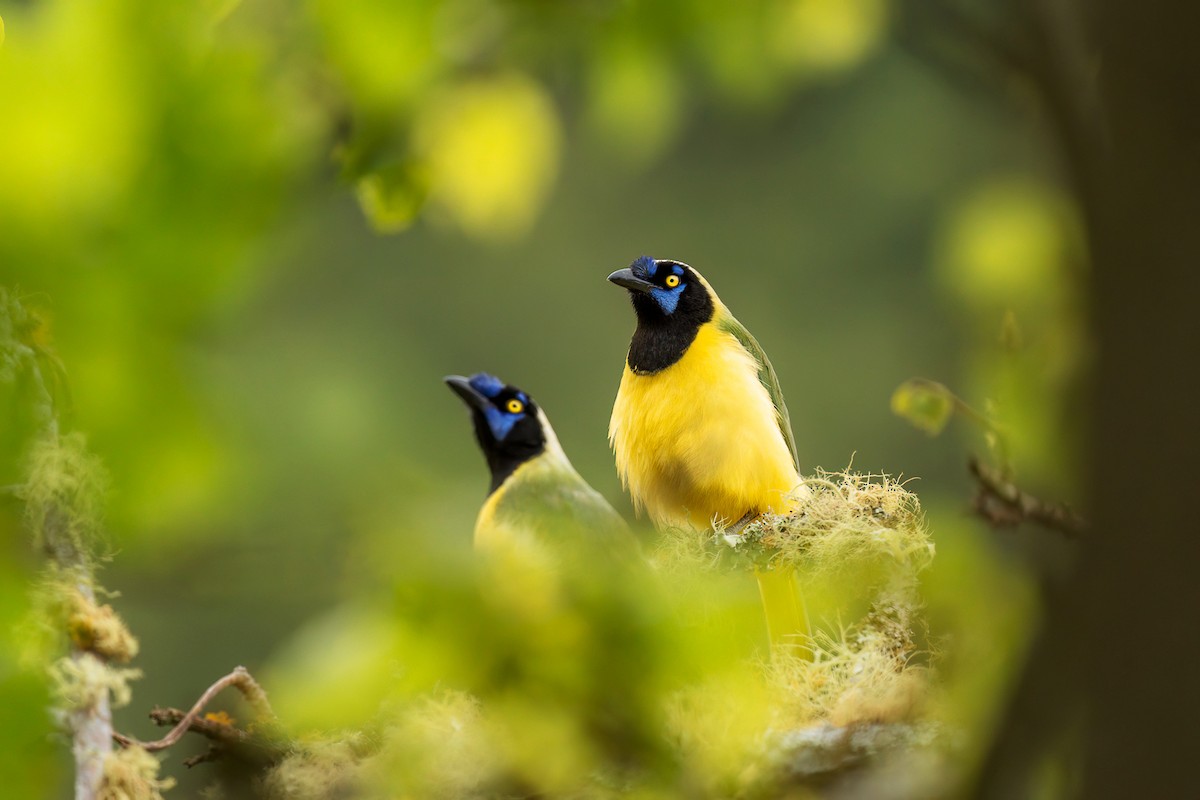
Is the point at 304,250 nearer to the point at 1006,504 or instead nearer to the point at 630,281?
the point at 630,281

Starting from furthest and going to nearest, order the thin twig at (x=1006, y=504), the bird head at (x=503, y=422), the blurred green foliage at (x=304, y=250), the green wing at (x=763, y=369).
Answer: the green wing at (x=763, y=369), the bird head at (x=503, y=422), the thin twig at (x=1006, y=504), the blurred green foliage at (x=304, y=250)

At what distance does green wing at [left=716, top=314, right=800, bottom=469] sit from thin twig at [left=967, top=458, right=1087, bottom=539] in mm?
1090

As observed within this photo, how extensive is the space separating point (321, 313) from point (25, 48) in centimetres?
849

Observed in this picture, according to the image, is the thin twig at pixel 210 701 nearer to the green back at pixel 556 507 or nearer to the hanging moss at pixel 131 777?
the hanging moss at pixel 131 777

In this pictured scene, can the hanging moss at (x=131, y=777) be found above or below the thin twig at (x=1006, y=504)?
below

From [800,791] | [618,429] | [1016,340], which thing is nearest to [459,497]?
[800,791]

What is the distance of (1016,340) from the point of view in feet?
3.98

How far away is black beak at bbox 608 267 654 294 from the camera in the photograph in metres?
1.86

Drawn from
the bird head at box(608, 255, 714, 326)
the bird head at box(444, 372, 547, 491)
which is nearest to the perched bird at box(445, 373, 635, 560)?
the bird head at box(444, 372, 547, 491)

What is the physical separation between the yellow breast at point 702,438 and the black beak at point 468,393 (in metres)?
0.24

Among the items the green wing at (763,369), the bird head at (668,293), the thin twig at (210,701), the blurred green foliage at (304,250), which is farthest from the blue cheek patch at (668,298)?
the thin twig at (210,701)

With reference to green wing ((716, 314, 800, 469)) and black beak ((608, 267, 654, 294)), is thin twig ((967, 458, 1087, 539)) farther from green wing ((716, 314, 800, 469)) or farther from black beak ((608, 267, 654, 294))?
green wing ((716, 314, 800, 469))

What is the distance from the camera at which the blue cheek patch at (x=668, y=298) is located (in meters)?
2.10

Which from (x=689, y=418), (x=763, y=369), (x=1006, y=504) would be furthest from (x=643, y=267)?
(x=1006, y=504)
